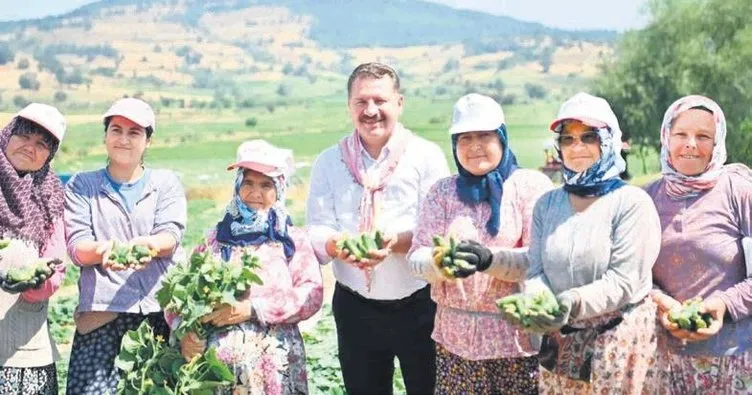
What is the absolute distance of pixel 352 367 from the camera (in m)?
5.30

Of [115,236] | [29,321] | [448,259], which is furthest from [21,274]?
[448,259]

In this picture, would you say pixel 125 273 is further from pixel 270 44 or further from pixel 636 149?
pixel 270 44

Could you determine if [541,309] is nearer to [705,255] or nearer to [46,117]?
[705,255]

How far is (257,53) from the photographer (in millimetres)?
97062

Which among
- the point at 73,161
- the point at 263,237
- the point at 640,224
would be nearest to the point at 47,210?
the point at 263,237

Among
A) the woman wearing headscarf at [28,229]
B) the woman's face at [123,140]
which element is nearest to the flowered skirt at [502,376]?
the woman's face at [123,140]

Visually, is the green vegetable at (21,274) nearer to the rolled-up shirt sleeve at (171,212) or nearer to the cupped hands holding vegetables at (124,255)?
the cupped hands holding vegetables at (124,255)

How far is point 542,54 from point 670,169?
9750 cm

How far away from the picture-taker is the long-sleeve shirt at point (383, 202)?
16.7 ft

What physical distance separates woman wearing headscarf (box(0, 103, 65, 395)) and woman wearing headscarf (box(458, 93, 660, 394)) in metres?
2.08

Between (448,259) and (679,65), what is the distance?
37281 millimetres

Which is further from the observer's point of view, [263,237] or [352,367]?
[352,367]

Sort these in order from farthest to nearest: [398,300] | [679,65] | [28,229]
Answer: [679,65] → [398,300] → [28,229]

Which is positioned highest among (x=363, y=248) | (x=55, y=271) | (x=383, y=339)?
(x=363, y=248)
